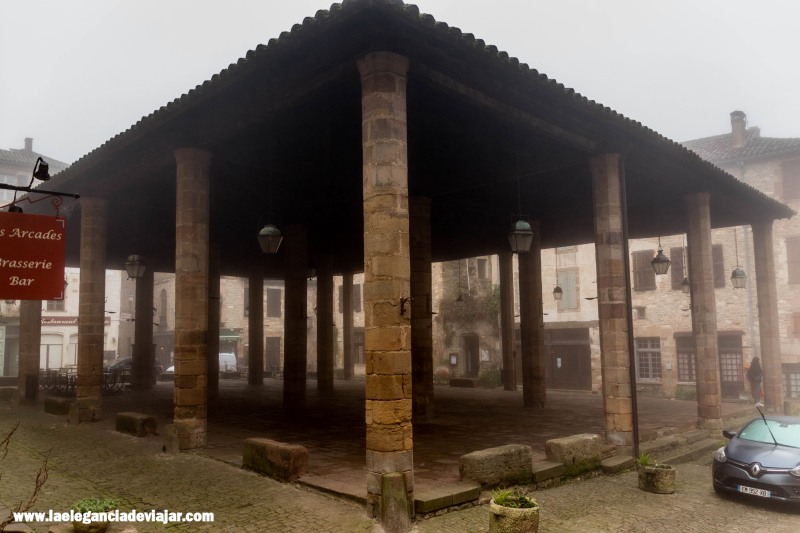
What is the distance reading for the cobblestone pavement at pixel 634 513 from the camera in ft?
22.9

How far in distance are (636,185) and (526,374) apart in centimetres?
617

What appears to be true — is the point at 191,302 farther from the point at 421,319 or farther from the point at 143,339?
the point at 143,339

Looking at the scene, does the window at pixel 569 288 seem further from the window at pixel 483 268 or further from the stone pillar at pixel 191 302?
the stone pillar at pixel 191 302

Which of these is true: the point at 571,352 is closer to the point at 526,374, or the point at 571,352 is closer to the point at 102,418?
the point at 526,374

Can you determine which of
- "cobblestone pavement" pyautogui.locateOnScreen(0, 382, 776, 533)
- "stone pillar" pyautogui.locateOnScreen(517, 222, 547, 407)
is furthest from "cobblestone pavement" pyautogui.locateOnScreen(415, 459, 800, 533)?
"stone pillar" pyautogui.locateOnScreen(517, 222, 547, 407)

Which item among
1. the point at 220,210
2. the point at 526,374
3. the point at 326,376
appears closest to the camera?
the point at 220,210

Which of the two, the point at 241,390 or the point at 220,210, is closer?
the point at 220,210

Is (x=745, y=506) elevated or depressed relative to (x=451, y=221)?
depressed

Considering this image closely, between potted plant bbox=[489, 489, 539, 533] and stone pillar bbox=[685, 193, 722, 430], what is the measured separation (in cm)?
916

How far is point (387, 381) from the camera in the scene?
699cm

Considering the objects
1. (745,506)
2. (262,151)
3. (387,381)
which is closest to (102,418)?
(262,151)

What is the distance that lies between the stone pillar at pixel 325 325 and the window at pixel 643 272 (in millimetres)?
13453

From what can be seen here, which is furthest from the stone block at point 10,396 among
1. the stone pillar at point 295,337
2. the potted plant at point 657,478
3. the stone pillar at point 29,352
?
the potted plant at point 657,478

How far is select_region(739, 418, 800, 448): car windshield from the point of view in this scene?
9.11 meters
